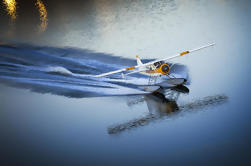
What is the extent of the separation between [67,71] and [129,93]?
3578 millimetres

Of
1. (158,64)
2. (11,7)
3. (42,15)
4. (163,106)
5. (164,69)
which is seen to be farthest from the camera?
(11,7)

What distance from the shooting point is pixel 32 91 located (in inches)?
412

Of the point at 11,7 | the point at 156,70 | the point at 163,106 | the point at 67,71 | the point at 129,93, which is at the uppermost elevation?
the point at 11,7

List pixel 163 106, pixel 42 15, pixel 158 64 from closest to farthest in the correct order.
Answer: pixel 163 106, pixel 158 64, pixel 42 15

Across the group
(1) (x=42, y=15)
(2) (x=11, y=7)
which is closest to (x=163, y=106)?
(1) (x=42, y=15)

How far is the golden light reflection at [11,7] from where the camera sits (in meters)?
20.1

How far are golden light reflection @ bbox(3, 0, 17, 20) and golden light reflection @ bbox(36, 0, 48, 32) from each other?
190cm

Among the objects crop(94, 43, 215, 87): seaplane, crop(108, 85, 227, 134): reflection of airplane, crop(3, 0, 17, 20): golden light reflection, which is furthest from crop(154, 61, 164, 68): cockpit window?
crop(3, 0, 17, 20): golden light reflection

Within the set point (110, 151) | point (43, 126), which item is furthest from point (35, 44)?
point (110, 151)

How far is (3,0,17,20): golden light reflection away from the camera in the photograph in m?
20.1

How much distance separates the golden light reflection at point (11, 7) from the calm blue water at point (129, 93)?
408 cm

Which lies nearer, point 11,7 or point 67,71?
point 67,71

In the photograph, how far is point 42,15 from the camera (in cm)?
1939

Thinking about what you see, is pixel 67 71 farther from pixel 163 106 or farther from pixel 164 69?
pixel 163 106
